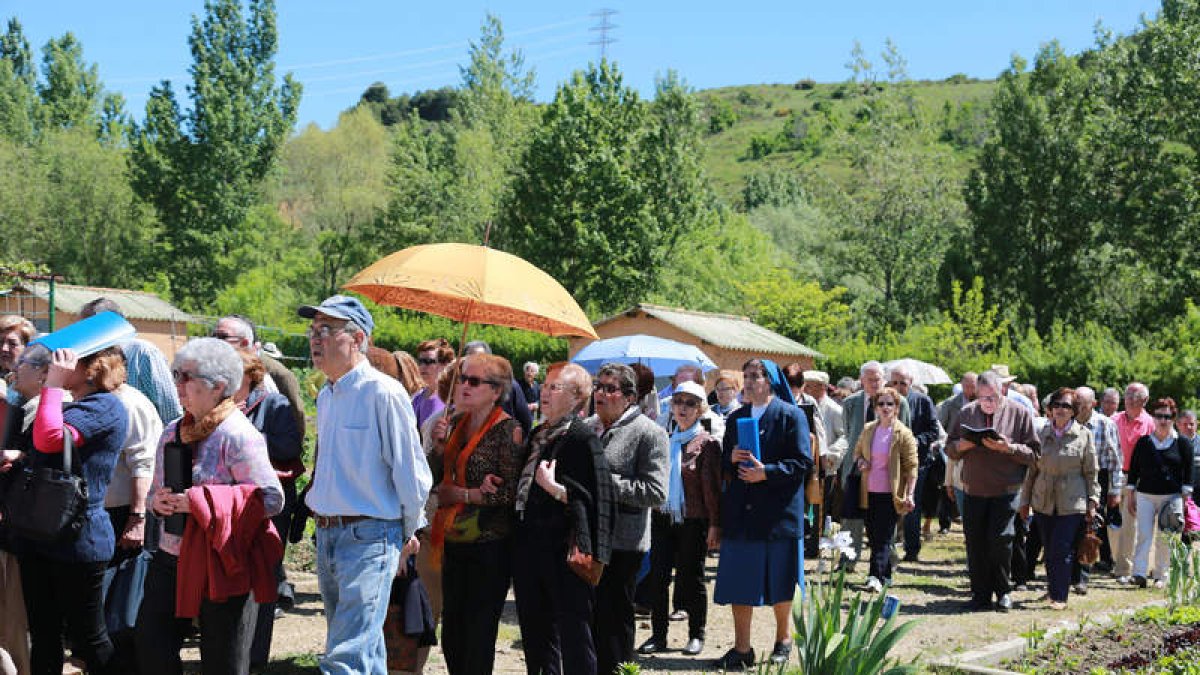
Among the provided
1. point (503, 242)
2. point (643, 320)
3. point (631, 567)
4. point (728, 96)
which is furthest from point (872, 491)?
point (728, 96)

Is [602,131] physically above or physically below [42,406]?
above

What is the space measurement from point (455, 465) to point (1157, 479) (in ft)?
30.3

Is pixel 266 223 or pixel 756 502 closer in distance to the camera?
pixel 756 502

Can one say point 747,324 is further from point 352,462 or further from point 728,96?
point 728,96

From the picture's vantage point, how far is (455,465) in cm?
654

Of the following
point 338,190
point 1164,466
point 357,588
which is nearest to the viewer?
point 357,588

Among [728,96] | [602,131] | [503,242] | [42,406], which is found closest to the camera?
[42,406]

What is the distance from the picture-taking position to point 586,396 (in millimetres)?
6734

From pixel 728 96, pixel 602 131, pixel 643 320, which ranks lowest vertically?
pixel 643 320

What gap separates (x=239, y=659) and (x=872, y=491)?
24.6ft

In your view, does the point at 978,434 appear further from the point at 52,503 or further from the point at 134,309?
the point at 134,309

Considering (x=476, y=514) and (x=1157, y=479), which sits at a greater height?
(x=476, y=514)

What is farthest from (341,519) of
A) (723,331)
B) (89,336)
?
(723,331)

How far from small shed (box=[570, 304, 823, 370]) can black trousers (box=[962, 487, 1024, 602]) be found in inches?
830
